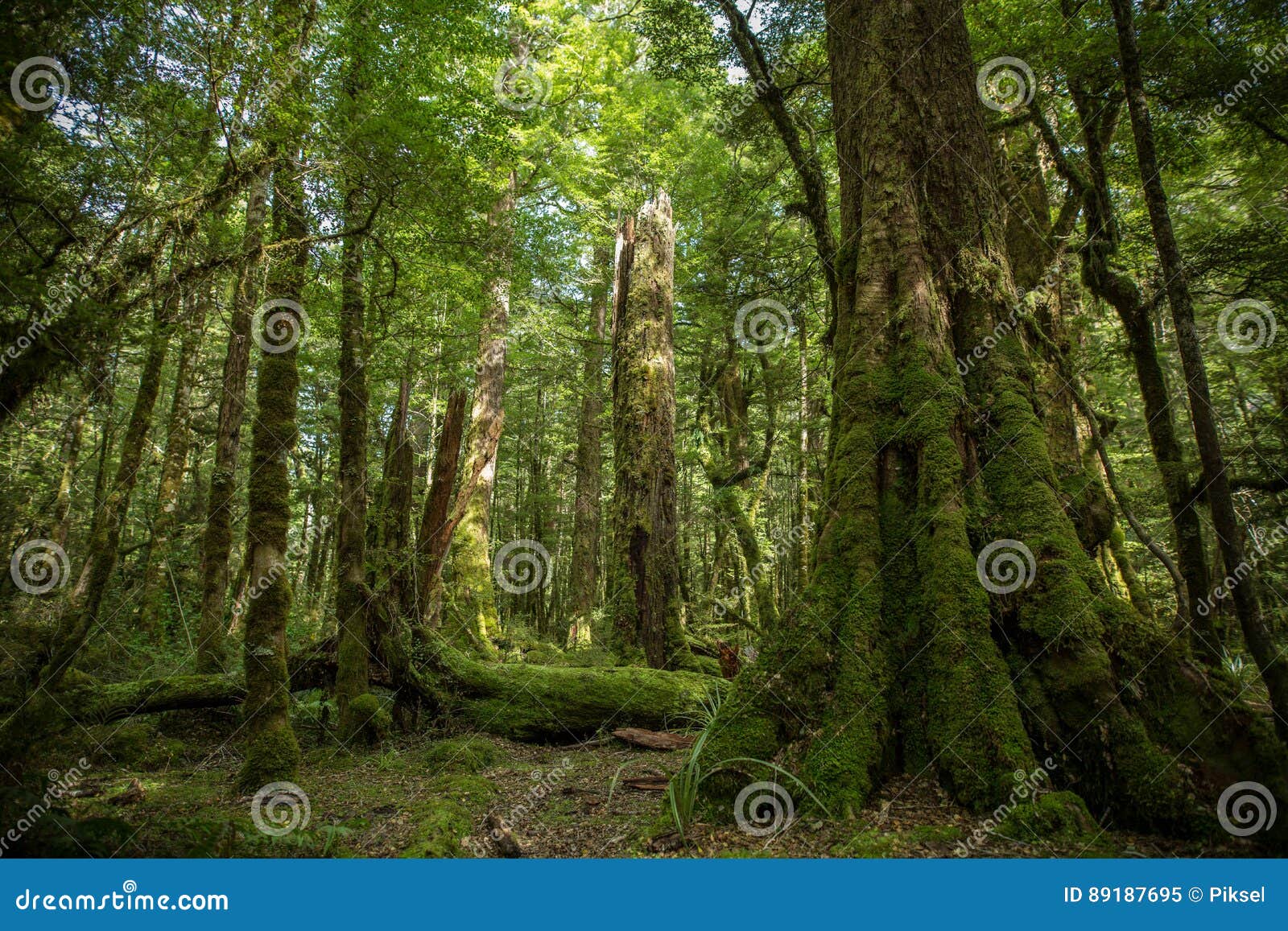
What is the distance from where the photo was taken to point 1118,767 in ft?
9.88

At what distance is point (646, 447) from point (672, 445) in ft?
1.35

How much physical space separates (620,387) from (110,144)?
6.09m

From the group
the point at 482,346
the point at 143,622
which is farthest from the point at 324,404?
the point at 482,346

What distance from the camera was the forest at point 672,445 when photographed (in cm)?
329

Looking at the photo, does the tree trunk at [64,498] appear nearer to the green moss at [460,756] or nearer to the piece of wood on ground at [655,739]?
the green moss at [460,756]

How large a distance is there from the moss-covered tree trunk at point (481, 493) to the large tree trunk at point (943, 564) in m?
6.15

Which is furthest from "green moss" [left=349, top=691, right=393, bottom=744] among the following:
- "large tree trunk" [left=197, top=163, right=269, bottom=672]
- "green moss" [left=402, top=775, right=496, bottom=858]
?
"large tree trunk" [left=197, top=163, right=269, bottom=672]

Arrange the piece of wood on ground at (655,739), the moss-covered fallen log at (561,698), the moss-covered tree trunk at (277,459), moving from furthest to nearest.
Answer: the moss-covered fallen log at (561,698) → the piece of wood on ground at (655,739) → the moss-covered tree trunk at (277,459)

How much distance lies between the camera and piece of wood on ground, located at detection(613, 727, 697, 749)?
597 centimetres

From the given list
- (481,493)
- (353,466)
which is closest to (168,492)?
(481,493)

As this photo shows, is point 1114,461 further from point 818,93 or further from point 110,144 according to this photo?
point 110,144

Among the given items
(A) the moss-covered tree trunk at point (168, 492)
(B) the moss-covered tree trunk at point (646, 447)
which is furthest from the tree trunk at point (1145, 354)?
(A) the moss-covered tree trunk at point (168, 492)

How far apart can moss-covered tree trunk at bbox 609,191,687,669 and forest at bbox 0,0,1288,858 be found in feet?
0.20

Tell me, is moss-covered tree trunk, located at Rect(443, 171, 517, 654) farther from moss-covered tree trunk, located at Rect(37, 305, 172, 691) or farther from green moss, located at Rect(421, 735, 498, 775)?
moss-covered tree trunk, located at Rect(37, 305, 172, 691)
